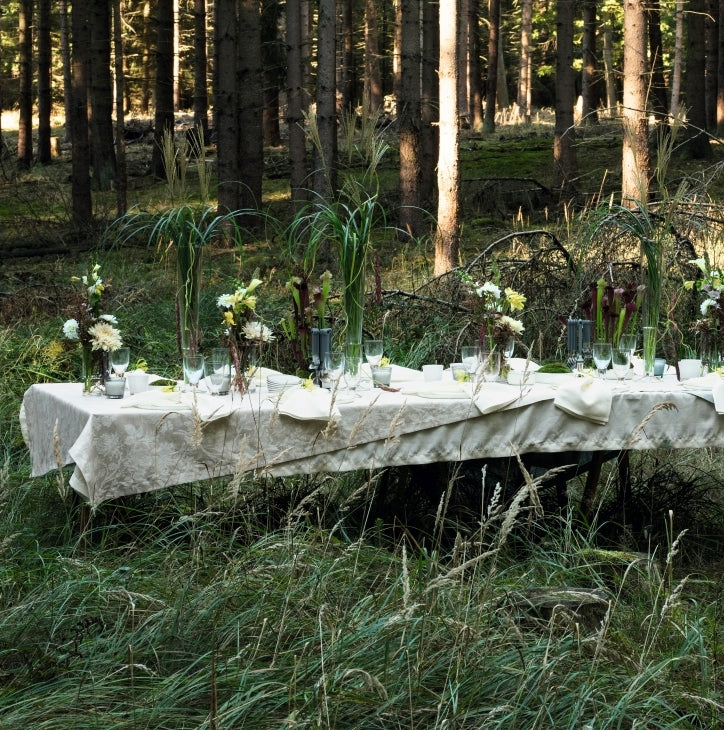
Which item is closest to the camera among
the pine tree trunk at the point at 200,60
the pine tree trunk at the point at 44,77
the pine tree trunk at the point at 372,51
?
the pine tree trunk at the point at 200,60

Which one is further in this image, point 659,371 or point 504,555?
point 659,371

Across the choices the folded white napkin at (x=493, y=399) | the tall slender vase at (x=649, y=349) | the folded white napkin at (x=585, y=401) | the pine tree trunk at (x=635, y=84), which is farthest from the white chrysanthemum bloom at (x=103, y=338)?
the pine tree trunk at (x=635, y=84)

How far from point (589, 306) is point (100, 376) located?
86.9 inches

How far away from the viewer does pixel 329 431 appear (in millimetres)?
3893

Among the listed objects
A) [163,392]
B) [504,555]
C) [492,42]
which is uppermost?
[492,42]

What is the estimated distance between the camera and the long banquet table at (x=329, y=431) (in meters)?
3.99

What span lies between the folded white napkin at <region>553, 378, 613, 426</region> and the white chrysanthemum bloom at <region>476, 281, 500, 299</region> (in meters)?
0.58

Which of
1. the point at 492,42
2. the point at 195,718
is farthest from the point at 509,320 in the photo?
the point at 492,42

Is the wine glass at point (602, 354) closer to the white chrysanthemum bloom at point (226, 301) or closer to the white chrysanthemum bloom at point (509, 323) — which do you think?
the white chrysanthemum bloom at point (509, 323)

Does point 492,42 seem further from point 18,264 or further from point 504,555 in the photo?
point 504,555

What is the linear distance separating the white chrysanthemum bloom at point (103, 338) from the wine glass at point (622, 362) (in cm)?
213

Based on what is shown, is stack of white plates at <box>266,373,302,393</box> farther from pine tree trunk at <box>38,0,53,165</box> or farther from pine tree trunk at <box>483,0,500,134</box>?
pine tree trunk at <box>483,0,500,134</box>

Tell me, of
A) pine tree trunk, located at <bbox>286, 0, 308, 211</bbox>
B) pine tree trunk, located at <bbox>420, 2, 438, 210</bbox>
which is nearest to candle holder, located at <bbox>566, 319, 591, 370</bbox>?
pine tree trunk, located at <bbox>286, 0, 308, 211</bbox>

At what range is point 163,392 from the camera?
14.5ft
